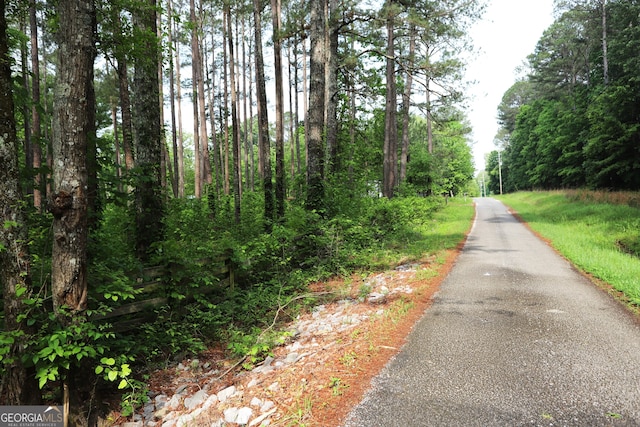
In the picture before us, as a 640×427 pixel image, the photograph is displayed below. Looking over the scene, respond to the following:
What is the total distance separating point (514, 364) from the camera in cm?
401

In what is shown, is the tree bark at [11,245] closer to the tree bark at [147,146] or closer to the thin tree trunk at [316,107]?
the tree bark at [147,146]

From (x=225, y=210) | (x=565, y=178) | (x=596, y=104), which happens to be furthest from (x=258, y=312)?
(x=565, y=178)

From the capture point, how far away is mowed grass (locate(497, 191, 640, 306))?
7.51 metres

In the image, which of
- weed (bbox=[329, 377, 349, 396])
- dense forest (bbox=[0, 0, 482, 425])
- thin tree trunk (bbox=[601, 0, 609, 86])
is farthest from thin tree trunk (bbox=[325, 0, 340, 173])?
thin tree trunk (bbox=[601, 0, 609, 86])

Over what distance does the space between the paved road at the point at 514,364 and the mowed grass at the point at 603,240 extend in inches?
36.0

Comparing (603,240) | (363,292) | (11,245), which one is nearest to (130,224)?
(11,245)

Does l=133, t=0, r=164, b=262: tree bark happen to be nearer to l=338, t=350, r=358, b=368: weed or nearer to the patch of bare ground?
the patch of bare ground

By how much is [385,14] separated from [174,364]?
12.8m

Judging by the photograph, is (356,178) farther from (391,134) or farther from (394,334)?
(394,334)

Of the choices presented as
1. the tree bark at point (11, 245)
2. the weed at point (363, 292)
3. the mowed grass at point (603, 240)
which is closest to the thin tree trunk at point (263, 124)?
the weed at point (363, 292)

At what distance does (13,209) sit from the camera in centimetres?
356

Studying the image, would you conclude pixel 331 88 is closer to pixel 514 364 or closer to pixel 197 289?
pixel 197 289

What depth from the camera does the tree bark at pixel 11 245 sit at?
351 cm

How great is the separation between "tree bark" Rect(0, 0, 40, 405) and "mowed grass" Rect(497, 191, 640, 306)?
8769 mm
